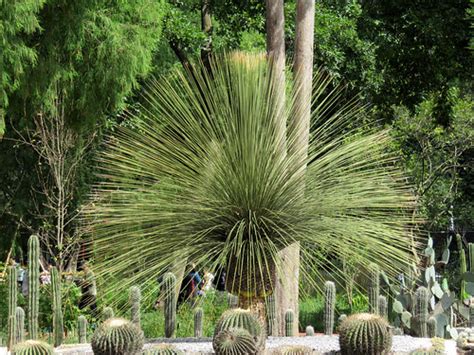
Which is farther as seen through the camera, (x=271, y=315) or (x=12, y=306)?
(x=12, y=306)

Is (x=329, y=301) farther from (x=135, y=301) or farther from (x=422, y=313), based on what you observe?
(x=135, y=301)

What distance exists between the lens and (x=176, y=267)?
6977mm

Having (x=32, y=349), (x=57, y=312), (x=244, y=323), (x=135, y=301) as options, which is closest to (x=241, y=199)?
(x=244, y=323)

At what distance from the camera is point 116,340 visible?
652cm

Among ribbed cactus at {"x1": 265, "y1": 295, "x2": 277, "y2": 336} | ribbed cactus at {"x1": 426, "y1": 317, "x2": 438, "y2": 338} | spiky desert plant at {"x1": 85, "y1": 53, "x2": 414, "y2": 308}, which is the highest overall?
spiky desert plant at {"x1": 85, "y1": 53, "x2": 414, "y2": 308}

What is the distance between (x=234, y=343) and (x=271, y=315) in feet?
8.42

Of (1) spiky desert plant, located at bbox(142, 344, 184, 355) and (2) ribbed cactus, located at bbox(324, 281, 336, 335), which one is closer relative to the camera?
(1) spiky desert plant, located at bbox(142, 344, 184, 355)

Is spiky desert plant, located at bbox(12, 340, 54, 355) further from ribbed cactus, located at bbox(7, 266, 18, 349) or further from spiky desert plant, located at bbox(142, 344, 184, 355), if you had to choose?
ribbed cactus, located at bbox(7, 266, 18, 349)

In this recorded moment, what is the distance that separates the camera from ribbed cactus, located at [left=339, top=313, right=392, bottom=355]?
21.5 ft

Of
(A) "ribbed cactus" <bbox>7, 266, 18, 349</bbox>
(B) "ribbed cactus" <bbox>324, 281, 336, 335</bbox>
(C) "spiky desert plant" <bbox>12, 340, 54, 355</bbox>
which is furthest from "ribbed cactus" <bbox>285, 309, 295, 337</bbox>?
(C) "spiky desert plant" <bbox>12, 340, 54, 355</bbox>

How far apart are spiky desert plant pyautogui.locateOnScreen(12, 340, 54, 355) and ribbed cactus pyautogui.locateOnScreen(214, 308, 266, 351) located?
109cm

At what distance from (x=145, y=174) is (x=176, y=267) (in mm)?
794

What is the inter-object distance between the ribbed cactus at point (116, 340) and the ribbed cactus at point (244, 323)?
0.55m

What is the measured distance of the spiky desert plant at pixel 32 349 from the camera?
20.0 ft
